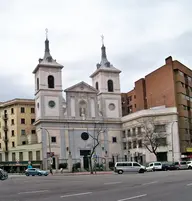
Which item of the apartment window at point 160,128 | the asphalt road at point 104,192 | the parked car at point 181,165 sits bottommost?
the parked car at point 181,165

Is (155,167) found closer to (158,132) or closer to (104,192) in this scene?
(158,132)

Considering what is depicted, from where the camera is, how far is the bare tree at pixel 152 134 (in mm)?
69938

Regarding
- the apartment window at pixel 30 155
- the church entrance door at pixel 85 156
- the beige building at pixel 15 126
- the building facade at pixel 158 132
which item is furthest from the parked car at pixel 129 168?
the beige building at pixel 15 126

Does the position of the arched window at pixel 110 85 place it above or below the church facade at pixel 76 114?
above

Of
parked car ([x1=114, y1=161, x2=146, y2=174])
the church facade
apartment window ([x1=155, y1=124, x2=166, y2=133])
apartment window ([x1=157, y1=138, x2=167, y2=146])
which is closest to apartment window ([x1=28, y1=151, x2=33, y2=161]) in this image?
the church facade

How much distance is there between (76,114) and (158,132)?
58.9 feet

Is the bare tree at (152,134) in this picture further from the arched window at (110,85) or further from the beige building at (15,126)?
the beige building at (15,126)

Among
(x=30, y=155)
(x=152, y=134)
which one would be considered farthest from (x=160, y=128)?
(x=30, y=155)

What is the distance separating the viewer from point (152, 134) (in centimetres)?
7031

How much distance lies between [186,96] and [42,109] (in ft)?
95.8

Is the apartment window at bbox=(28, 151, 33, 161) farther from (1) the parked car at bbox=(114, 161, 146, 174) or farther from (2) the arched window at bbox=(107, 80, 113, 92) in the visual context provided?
Answer: (1) the parked car at bbox=(114, 161, 146, 174)

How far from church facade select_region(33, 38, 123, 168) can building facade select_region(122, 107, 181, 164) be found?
6904 mm

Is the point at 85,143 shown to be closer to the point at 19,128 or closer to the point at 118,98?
the point at 118,98

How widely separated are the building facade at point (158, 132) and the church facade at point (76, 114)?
6.90 metres
